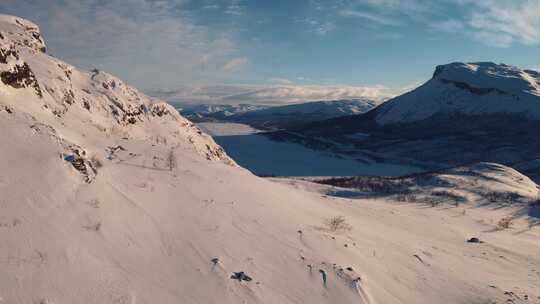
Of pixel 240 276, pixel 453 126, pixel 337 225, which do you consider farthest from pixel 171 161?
pixel 453 126

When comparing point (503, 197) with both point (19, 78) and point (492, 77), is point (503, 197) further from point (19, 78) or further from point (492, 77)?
point (492, 77)

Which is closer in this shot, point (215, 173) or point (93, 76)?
point (215, 173)

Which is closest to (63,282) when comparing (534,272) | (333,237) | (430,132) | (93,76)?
(333,237)

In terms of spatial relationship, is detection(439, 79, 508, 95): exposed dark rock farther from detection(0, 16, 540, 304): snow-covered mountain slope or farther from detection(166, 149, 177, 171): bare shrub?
detection(166, 149, 177, 171): bare shrub

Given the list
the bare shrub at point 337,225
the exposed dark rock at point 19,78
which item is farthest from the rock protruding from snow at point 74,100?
the bare shrub at point 337,225

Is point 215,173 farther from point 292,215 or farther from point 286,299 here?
point 286,299

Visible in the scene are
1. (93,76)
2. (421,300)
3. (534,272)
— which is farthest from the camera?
(93,76)
